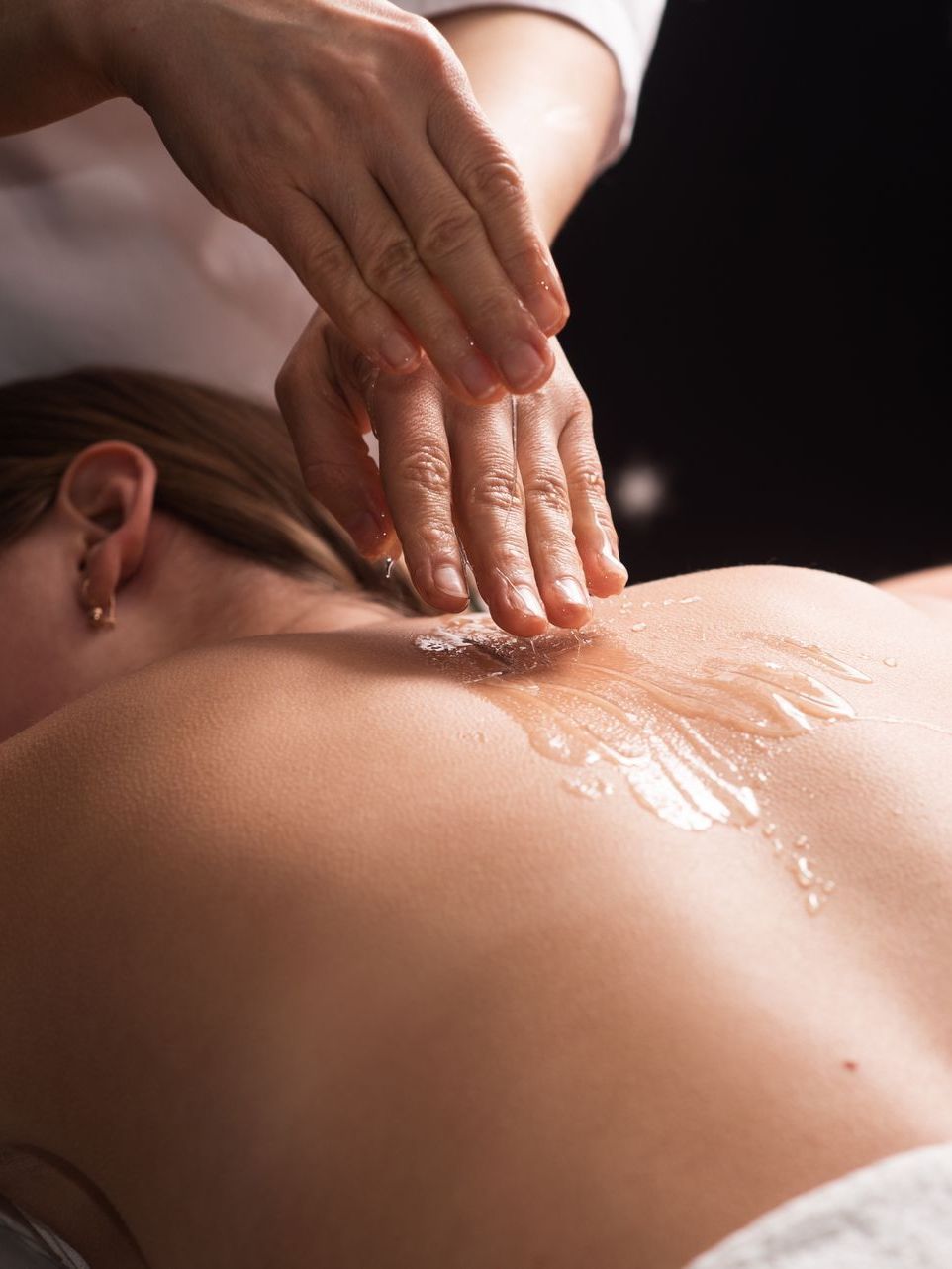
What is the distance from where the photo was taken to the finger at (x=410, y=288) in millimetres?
874

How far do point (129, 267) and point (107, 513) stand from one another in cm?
49

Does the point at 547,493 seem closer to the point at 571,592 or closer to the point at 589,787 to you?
the point at 571,592

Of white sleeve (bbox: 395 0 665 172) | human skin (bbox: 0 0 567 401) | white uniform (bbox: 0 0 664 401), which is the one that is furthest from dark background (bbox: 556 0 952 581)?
human skin (bbox: 0 0 567 401)

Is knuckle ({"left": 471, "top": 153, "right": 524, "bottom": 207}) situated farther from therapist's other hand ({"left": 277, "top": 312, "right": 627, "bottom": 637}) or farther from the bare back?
the bare back

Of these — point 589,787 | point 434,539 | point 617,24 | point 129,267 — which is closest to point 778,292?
point 617,24

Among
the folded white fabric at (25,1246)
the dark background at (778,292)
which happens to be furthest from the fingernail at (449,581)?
the dark background at (778,292)

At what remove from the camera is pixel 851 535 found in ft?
7.27

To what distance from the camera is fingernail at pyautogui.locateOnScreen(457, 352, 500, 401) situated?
0.87 m

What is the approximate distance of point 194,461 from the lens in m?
1.22

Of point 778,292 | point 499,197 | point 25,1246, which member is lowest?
point 25,1246

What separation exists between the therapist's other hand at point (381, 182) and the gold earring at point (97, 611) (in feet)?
1.20

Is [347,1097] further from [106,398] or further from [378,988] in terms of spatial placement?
[106,398]

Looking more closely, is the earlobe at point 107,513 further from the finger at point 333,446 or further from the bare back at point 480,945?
the bare back at point 480,945

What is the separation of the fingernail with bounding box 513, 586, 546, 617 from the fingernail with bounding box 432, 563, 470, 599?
0.12 feet
